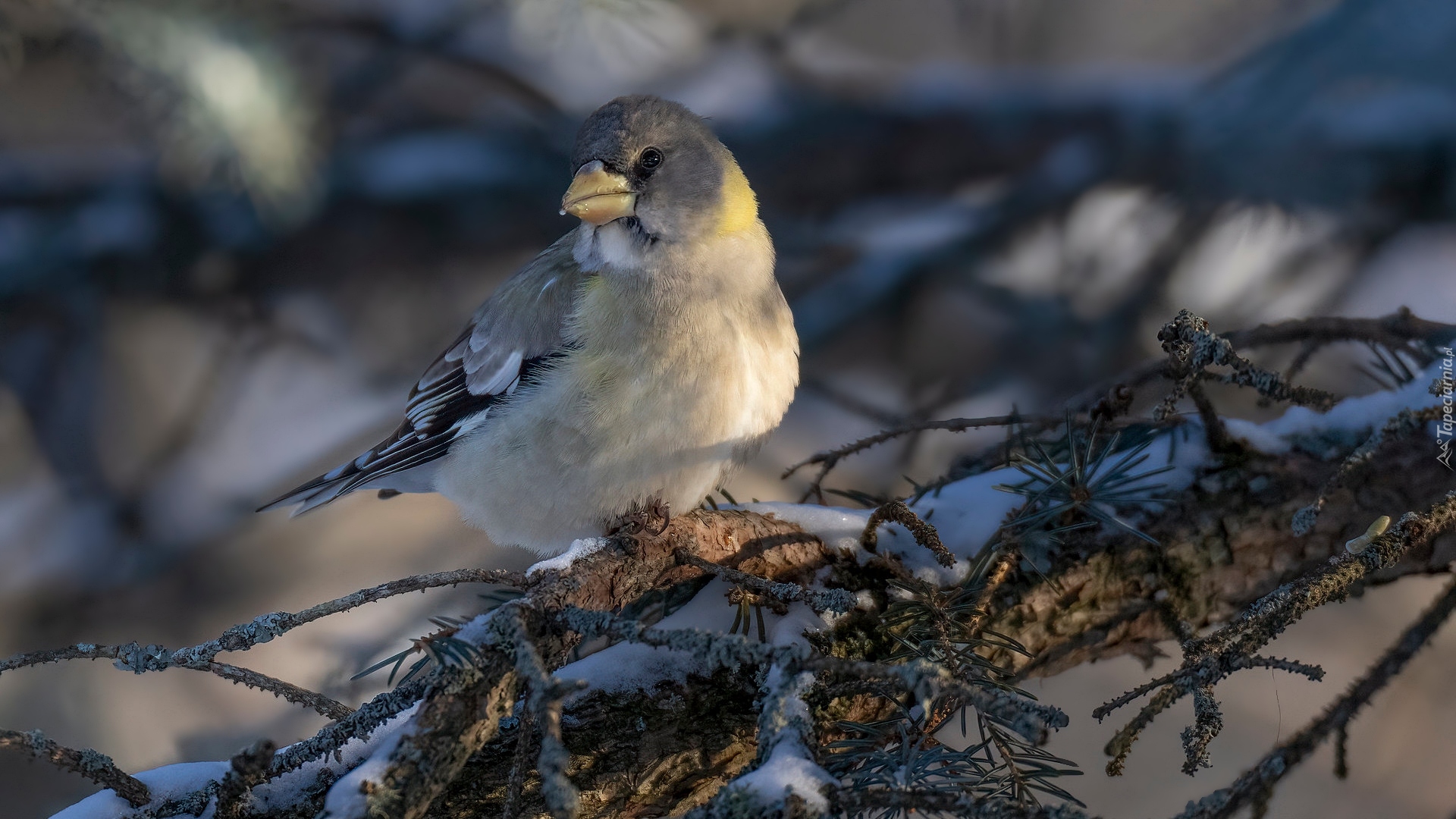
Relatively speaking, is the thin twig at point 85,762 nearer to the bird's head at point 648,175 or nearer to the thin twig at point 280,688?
the thin twig at point 280,688

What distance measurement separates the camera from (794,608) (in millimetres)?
1257

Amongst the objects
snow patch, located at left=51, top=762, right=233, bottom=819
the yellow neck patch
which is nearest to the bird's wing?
the yellow neck patch

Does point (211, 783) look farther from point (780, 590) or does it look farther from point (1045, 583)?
point (1045, 583)

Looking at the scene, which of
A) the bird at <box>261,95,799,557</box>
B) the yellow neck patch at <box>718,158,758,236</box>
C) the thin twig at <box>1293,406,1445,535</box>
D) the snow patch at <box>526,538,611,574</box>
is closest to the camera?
the thin twig at <box>1293,406,1445,535</box>

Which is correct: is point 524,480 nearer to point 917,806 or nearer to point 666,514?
point 666,514

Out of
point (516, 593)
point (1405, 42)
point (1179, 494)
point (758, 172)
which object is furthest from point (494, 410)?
point (1405, 42)

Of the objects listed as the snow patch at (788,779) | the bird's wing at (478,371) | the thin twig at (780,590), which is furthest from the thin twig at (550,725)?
the bird's wing at (478,371)

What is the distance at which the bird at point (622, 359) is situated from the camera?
1399mm

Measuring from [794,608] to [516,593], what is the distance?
1.91ft

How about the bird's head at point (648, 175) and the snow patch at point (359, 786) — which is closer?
the snow patch at point (359, 786)

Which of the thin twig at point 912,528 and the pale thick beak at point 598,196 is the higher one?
the pale thick beak at point 598,196

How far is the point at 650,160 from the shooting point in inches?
61.1

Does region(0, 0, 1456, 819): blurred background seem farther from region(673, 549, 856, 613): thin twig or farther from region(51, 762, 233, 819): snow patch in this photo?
region(51, 762, 233, 819): snow patch

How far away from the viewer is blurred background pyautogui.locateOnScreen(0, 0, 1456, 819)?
198 centimetres
